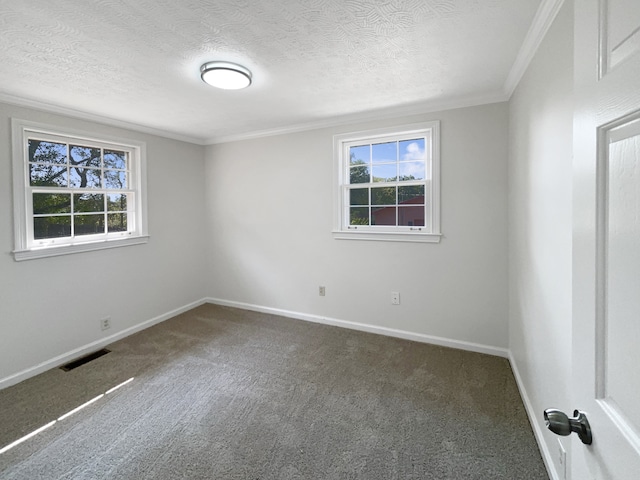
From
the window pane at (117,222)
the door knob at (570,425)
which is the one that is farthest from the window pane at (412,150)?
the window pane at (117,222)

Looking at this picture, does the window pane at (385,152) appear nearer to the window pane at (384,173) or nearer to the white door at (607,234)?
the window pane at (384,173)

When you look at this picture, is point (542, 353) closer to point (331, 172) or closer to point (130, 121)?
point (331, 172)

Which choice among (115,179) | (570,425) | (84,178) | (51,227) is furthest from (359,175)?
(51,227)

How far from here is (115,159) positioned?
338 centimetres

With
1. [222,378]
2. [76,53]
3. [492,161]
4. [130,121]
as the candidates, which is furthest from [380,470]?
[130,121]

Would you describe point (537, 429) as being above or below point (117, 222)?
below

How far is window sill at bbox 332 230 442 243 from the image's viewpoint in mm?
3031

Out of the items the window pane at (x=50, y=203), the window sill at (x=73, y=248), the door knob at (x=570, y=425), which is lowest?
the door knob at (x=570, y=425)

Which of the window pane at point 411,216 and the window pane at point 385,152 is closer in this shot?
the window pane at point 411,216

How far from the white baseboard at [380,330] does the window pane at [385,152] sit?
1859mm

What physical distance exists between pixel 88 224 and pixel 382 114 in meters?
3.28

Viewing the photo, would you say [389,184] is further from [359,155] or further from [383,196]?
[359,155]

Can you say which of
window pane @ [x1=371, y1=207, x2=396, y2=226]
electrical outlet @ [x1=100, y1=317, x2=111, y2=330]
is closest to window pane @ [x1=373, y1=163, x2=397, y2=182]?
window pane @ [x1=371, y1=207, x2=396, y2=226]

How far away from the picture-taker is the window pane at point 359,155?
3396mm
